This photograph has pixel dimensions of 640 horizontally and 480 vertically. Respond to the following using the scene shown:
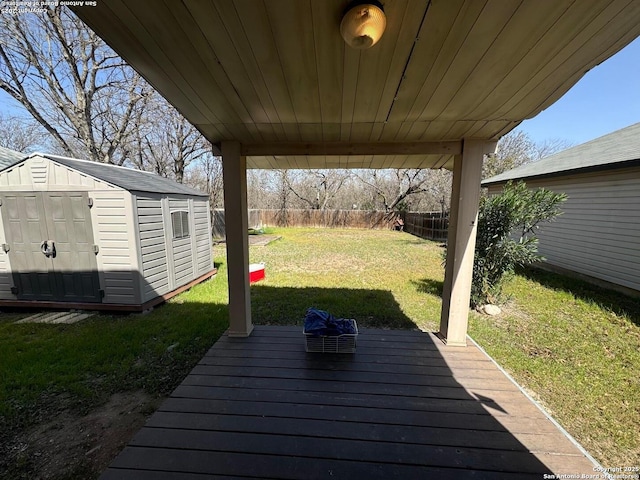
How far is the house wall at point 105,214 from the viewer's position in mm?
4148

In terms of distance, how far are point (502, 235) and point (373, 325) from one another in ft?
9.24

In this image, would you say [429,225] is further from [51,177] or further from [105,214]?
[51,177]

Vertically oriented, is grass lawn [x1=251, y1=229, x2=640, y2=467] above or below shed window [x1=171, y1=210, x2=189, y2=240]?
below

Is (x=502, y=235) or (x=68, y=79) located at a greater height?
(x=68, y=79)

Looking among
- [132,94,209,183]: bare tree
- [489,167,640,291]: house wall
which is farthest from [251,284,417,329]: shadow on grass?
[132,94,209,183]: bare tree

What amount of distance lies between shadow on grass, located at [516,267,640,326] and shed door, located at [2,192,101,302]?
8.89 meters

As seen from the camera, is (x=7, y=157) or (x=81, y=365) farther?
(x=7, y=157)

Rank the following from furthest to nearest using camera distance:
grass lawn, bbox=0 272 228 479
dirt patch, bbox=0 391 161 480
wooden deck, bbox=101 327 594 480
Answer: grass lawn, bbox=0 272 228 479
dirt patch, bbox=0 391 161 480
wooden deck, bbox=101 327 594 480

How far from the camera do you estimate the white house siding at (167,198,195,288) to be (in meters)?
5.25

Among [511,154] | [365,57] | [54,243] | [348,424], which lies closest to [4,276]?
[54,243]

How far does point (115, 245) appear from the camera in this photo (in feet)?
14.0

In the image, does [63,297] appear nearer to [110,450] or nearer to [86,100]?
[110,450]

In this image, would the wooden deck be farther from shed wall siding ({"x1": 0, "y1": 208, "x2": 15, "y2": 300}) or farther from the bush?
shed wall siding ({"x1": 0, "y1": 208, "x2": 15, "y2": 300})

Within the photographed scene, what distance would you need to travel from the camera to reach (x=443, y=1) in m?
1.00
